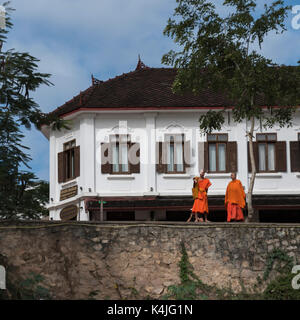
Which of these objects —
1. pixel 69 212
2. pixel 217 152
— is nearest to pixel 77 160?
pixel 69 212

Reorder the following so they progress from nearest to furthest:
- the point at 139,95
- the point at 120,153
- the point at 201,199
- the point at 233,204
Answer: the point at 233,204 < the point at 201,199 < the point at 120,153 < the point at 139,95

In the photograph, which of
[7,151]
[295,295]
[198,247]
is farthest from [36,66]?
[295,295]

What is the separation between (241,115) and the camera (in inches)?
1485

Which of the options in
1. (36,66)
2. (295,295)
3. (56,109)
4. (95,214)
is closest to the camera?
→ (295,295)

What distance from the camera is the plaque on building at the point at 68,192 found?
46.9 meters

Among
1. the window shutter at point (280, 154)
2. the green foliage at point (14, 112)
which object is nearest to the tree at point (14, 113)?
the green foliage at point (14, 112)

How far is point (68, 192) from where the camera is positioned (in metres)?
47.3

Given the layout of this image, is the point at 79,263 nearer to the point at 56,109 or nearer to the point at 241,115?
the point at 241,115

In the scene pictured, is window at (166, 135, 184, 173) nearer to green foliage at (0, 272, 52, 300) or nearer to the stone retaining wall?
the stone retaining wall

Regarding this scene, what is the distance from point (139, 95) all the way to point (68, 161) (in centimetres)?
424

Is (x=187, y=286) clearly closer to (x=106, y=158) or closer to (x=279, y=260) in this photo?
(x=279, y=260)

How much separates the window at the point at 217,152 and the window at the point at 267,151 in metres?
1.49

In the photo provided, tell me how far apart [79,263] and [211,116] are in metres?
7.91
